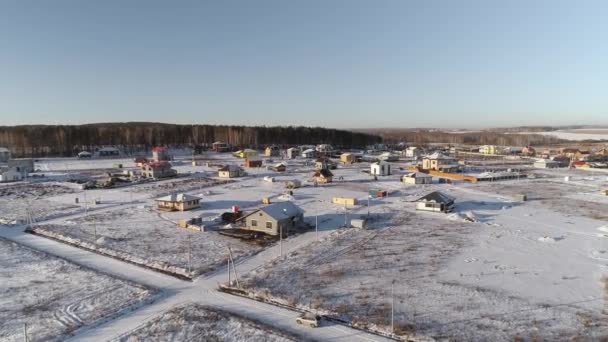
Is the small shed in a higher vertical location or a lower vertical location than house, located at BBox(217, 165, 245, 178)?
lower

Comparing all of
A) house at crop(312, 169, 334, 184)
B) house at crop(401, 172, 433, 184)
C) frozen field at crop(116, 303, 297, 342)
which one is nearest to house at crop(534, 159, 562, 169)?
house at crop(401, 172, 433, 184)

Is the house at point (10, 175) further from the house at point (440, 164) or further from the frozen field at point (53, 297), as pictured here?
the house at point (440, 164)

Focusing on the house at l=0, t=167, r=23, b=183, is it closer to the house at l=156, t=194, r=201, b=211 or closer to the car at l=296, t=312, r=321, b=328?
the house at l=156, t=194, r=201, b=211

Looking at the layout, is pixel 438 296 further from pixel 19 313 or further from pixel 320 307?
pixel 19 313

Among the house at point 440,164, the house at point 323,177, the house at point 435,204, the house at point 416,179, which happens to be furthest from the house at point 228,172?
the house at point 440,164

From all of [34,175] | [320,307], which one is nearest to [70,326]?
[320,307]

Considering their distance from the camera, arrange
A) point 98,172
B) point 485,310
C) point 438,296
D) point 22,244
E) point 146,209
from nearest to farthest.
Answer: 1. point 485,310
2. point 438,296
3. point 22,244
4. point 146,209
5. point 98,172
